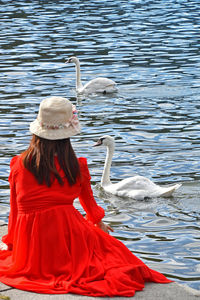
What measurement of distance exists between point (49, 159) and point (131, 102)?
10.3 meters

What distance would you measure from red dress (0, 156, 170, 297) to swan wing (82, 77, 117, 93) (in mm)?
10795

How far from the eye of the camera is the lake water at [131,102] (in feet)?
28.9

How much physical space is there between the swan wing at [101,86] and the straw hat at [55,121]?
35.4 feet

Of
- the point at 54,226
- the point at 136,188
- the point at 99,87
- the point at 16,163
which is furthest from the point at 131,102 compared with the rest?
the point at 54,226

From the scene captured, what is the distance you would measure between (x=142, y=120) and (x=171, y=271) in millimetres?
7076

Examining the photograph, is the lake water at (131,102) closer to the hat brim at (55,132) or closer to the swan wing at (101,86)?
the swan wing at (101,86)

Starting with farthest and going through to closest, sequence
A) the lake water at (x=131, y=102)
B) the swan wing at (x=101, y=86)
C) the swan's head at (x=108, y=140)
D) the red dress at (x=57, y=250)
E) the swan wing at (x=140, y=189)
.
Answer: the swan wing at (x=101, y=86) < the swan's head at (x=108, y=140) < the swan wing at (x=140, y=189) < the lake water at (x=131, y=102) < the red dress at (x=57, y=250)

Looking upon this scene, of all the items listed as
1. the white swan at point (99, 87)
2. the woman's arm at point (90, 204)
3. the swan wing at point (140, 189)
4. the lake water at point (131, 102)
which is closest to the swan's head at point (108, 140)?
the lake water at point (131, 102)

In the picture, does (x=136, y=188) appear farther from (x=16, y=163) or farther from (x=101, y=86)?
(x=101, y=86)

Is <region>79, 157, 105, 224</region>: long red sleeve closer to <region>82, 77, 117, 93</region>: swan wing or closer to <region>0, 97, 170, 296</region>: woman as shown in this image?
<region>0, 97, 170, 296</region>: woman

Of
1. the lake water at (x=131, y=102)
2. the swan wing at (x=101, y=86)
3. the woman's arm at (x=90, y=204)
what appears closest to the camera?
the woman's arm at (x=90, y=204)

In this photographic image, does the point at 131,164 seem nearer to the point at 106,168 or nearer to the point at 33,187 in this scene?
the point at 106,168

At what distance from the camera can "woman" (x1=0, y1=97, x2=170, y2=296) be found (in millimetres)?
5777

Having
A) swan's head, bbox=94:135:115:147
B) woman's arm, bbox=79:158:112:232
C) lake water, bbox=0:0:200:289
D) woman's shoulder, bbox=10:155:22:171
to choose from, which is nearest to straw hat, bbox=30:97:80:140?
woman's shoulder, bbox=10:155:22:171
